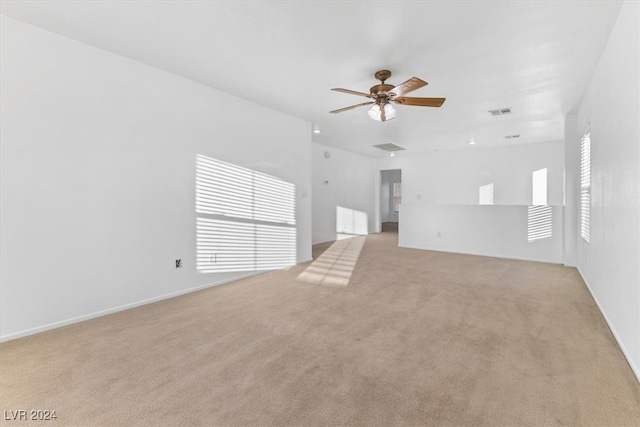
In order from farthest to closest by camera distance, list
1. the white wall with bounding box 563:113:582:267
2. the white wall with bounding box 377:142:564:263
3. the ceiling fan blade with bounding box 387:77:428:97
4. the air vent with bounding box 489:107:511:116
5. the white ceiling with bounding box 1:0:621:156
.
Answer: the white wall with bounding box 377:142:564:263 → the white wall with bounding box 563:113:582:267 → the air vent with bounding box 489:107:511:116 → the ceiling fan blade with bounding box 387:77:428:97 → the white ceiling with bounding box 1:0:621:156

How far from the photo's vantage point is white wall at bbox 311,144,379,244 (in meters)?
7.34

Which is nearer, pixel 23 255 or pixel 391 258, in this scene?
pixel 23 255

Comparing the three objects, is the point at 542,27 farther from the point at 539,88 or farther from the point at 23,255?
the point at 23,255

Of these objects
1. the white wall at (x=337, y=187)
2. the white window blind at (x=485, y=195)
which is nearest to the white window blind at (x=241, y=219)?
the white wall at (x=337, y=187)

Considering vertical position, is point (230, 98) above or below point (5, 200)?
above

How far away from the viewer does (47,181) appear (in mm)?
2562

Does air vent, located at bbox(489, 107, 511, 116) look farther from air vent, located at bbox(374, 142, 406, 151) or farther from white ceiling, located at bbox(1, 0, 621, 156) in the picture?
air vent, located at bbox(374, 142, 406, 151)

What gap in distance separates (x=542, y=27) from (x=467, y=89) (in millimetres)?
1345

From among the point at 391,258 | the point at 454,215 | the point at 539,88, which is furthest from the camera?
the point at 454,215

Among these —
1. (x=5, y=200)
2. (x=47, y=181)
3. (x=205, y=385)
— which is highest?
(x=47, y=181)

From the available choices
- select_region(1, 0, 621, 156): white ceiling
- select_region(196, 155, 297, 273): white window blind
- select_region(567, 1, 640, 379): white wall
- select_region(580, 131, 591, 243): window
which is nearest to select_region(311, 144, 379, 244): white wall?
select_region(196, 155, 297, 273): white window blind

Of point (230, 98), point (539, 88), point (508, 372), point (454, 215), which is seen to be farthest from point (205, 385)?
point (454, 215)

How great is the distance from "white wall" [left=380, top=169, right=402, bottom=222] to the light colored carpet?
9265 millimetres

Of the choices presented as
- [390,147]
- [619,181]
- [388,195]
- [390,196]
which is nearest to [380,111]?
[619,181]
